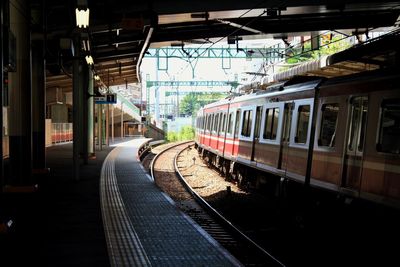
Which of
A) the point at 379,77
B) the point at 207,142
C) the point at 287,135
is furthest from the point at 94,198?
the point at 207,142

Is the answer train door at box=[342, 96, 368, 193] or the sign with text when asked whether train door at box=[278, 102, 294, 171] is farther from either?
the sign with text

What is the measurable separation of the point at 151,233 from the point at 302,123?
3.74 meters

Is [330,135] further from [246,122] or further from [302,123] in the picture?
[246,122]

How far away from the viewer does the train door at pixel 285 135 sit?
10664 mm

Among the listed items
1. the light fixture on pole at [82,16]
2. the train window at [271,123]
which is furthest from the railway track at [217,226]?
the light fixture on pole at [82,16]

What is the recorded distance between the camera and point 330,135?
8.52 meters

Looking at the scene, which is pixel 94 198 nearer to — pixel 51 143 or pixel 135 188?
pixel 135 188

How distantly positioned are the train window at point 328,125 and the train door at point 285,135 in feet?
5.72

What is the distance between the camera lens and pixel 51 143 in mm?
30391

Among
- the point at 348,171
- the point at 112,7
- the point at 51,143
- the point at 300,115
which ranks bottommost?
the point at 51,143

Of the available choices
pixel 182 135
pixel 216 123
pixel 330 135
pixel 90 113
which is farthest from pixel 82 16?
pixel 182 135

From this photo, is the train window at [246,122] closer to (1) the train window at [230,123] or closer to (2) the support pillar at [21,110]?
(1) the train window at [230,123]

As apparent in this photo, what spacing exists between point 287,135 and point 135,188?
412cm

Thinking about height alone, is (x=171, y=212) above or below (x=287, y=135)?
below
